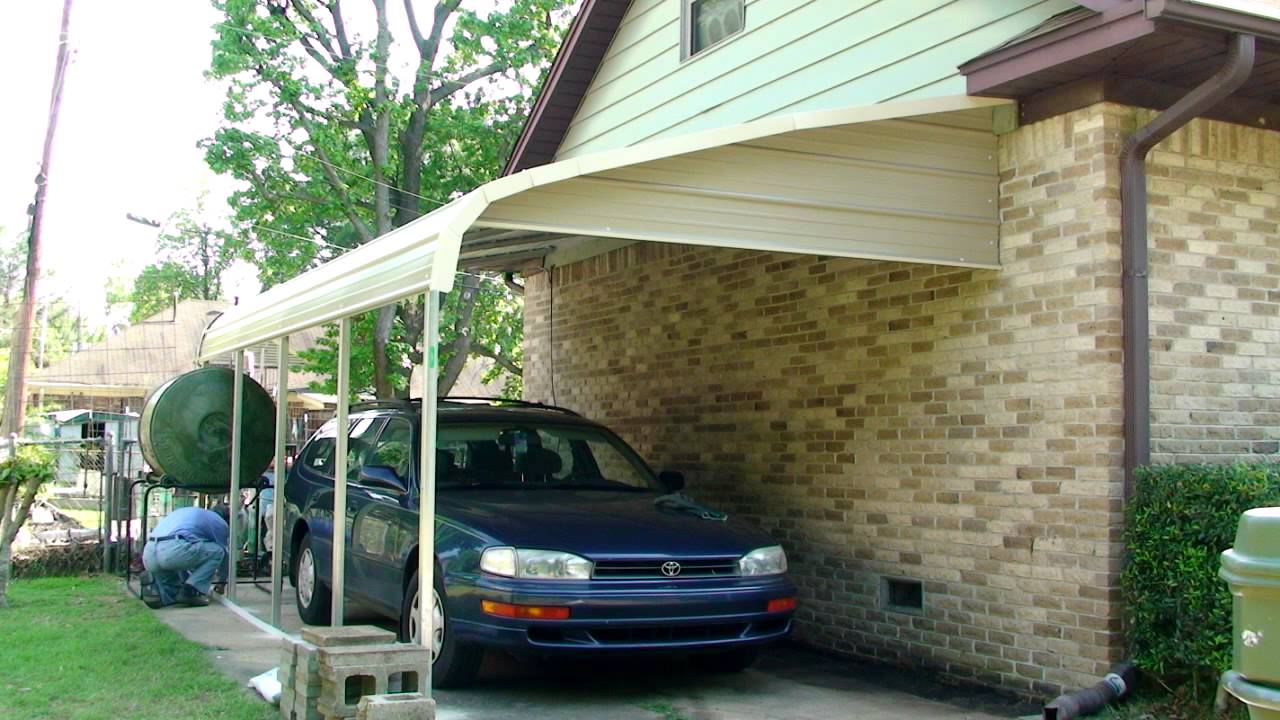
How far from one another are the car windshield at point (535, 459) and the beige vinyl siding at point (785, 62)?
304 centimetres

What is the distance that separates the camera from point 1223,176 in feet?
22.8

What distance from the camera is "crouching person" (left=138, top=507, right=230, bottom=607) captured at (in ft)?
33.3

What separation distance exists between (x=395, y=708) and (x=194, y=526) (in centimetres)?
578

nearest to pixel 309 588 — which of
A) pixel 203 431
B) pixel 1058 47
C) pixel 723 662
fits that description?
pixel 203 431

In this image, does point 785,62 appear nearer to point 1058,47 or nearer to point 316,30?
point 1058,47

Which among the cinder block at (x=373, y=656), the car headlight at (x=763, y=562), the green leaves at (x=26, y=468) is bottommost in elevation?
the cinder block at (x=373, y=656)

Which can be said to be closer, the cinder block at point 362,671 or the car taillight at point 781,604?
the cinder block at point 362,671

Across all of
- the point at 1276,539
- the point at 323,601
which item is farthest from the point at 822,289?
the point at 1276,539

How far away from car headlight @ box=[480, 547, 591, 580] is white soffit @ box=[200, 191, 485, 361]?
1.47 metres

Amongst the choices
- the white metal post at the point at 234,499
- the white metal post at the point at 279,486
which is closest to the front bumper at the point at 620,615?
the white metal post at the point at 279,486

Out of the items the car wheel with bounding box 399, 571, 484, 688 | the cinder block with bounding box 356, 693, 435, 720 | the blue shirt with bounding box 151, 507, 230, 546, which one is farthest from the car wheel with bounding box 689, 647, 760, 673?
the blue shirt with bounding box 151, 507, 230, 546

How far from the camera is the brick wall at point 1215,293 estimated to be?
21.7 feet

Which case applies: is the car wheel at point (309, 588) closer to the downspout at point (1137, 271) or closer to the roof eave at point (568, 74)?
the roof eave at point (568, 74)

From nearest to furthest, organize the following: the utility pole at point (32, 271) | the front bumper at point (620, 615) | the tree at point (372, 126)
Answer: the front bumper at point (620, 615) < the utility pole at point (32, 271) < the tree at point (372, 126)
